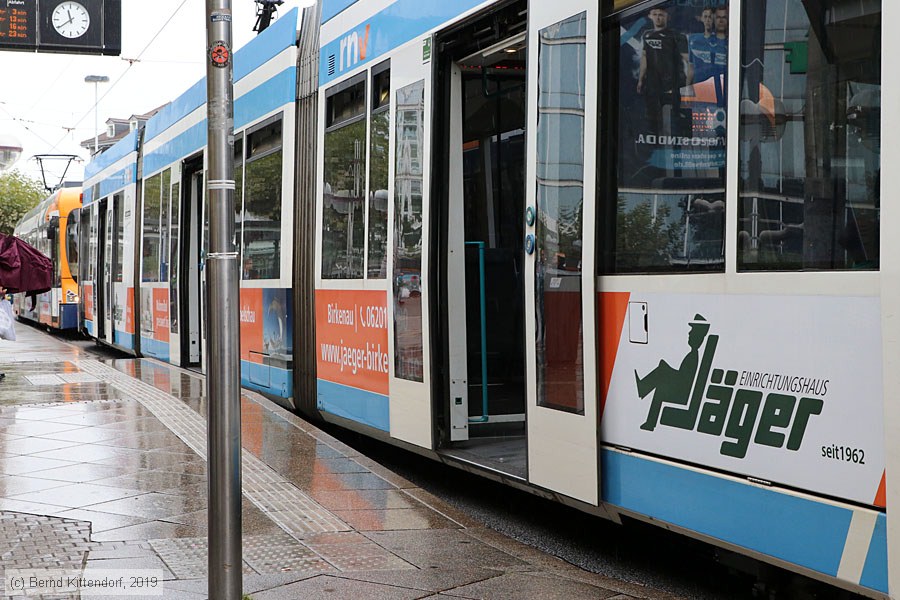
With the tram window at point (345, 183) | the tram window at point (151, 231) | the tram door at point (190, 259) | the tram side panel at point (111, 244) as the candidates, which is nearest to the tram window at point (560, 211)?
the tram window at point (345, 183)

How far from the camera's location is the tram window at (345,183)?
26.1 ft

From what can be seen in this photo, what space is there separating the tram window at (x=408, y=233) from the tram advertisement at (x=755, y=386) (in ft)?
7.07

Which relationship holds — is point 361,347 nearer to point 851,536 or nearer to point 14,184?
point 851,536

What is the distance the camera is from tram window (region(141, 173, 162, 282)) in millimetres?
15820

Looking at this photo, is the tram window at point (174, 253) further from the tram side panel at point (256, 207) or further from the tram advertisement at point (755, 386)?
the tram advertisement at point (755, 386)

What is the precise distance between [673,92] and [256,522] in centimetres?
297

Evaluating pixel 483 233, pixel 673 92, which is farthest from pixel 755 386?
pixel 483 233

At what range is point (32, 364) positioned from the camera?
49.9 ft

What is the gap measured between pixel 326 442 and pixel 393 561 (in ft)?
10.0

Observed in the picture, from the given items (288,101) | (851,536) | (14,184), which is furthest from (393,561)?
(14,184)

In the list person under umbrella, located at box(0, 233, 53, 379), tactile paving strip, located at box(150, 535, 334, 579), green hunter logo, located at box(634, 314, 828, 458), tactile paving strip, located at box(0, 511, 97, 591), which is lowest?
tactile paving strip, located at box(150, 535, 334, 579)

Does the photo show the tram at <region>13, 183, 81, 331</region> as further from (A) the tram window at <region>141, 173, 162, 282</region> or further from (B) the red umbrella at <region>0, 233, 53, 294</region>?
(B) the red umbrella at <region>0, 233, 53, 294</region>

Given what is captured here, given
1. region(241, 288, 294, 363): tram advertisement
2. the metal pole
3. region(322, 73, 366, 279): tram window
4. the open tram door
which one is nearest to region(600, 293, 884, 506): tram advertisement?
the open tram door

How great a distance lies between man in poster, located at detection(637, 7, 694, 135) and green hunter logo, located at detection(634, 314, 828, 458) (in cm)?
88
